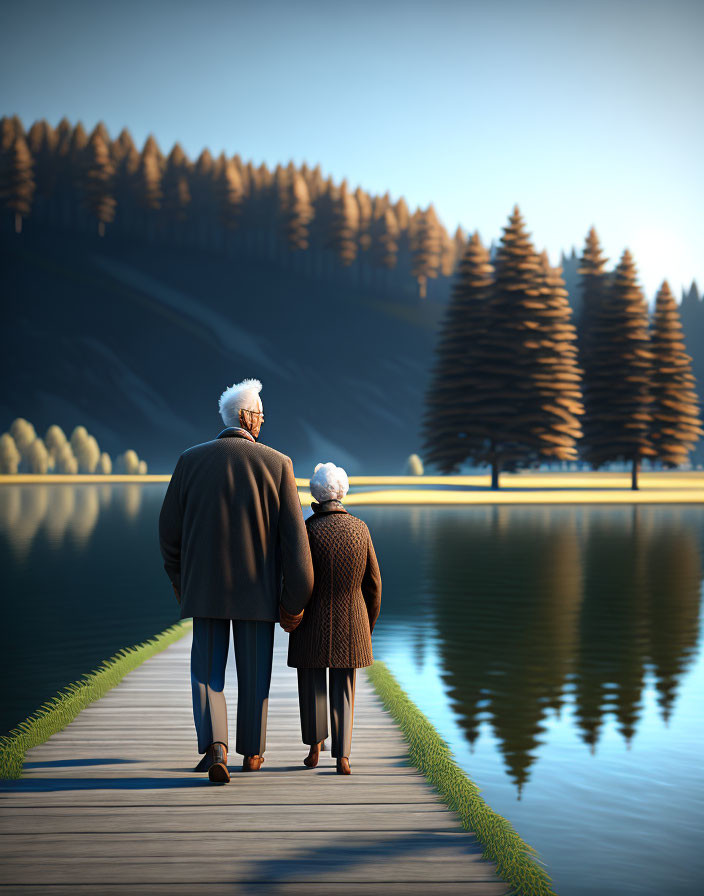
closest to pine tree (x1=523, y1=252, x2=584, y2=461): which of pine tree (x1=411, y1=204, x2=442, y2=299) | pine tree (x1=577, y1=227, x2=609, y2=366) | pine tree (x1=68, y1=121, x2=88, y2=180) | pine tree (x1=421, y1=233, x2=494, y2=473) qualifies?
pine tree (x1=421, y1=233, x2=494, y2=473)

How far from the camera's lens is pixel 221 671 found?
20.4 feet

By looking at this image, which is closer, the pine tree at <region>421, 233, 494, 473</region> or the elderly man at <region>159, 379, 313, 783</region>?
the elderly man at <region>159, 379, 313, 783</region>

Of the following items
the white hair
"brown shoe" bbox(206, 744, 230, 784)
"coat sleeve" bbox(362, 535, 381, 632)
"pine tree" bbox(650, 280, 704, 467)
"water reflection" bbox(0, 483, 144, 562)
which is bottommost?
"water reflection" bbox(0, 483, 144, 562)

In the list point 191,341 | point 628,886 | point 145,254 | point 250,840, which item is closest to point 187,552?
point 250,840

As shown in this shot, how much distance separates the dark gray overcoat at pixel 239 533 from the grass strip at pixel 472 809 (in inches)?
51.6

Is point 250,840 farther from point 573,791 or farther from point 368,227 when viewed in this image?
point 368,227

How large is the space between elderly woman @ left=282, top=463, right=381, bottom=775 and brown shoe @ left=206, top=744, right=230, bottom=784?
1.71 feet

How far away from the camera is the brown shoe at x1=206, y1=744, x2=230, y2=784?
6.06 metres

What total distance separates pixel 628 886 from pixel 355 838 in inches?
62.9

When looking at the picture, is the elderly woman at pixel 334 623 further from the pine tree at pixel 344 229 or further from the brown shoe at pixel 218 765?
the pine tree at pixel 344 229

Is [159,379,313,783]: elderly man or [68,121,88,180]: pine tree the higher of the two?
[68,121,88,180]: pine tree

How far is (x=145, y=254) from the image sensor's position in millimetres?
139125

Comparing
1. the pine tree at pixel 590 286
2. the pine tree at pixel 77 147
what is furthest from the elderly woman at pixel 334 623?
the pine tree at pixel 77 147

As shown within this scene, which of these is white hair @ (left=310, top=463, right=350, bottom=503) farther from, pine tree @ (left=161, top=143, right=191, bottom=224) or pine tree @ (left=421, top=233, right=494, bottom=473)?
pine tree @ (left=161, top=143, right=191, bottom=224)
